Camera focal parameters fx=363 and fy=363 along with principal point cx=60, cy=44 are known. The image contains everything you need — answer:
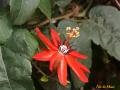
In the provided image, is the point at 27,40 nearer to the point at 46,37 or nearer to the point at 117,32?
the point at 46,37

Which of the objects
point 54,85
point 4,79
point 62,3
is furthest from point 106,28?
point 4,79

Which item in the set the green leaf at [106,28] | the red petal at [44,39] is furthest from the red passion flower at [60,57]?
the green leaf at [106,28]

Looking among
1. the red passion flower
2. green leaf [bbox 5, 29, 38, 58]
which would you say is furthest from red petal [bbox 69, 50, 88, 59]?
green leaf [bbox 5, 29, 38, 58]

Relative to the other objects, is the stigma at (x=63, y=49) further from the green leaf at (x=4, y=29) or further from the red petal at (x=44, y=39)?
the green leaf at (x=4, y=29)

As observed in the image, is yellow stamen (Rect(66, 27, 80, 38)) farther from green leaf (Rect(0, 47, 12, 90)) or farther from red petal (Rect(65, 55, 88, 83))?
green leaf (Rect(0, 47, 12, 90))

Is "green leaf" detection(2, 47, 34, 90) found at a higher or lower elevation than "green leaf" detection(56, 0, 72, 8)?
lower

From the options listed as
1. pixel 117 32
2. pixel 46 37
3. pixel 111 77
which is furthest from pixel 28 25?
pixel 111 77
